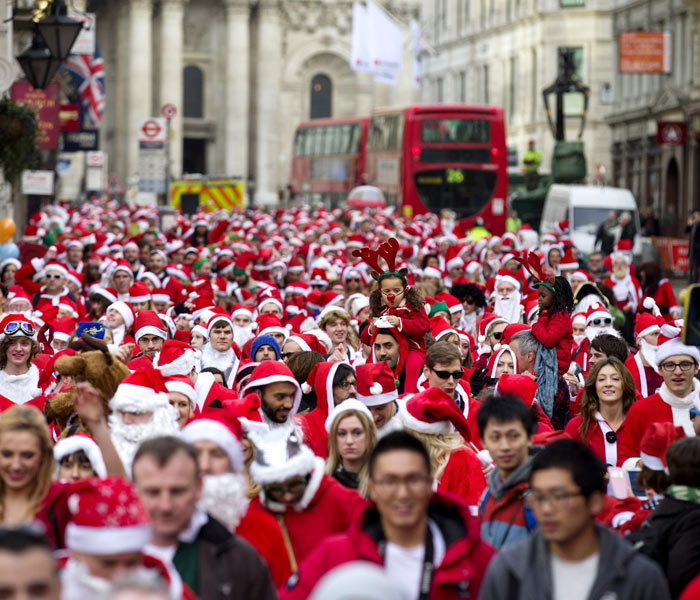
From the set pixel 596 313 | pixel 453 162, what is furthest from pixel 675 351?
pixel 453 162

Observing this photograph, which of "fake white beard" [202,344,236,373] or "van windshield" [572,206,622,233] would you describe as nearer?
"fake white beard" [202,344,236,373]

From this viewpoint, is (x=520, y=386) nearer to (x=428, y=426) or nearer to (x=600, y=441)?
(x=600, y=441)

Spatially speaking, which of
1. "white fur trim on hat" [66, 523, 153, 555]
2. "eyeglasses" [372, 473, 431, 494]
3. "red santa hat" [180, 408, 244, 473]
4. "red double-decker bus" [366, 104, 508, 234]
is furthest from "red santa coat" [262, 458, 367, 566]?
"red double-decker bus" [366, 104, 508, 234]

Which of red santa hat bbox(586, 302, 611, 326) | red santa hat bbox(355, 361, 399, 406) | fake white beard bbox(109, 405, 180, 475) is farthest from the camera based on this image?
red santa hat bbox(586, 302, 611, 326)

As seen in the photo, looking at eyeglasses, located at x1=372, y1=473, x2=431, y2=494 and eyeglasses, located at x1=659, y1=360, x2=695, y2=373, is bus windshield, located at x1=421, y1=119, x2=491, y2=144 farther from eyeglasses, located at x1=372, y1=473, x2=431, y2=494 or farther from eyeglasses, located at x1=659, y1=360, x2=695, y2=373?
eyeglasses, located at x1=372, y1=473, x2=431, y2=494

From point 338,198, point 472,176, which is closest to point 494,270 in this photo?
point 472,176

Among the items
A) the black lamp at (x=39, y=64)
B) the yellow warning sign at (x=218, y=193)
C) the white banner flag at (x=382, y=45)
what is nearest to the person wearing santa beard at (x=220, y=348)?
the black lamp at (x=39, y=64)

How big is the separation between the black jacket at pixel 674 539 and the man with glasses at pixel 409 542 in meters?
1.06

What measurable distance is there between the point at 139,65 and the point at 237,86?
4874 millimetres

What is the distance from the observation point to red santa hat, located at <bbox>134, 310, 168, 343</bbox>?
39.4 feet

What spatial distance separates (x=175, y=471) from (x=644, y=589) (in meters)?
1.45

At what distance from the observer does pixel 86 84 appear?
3991 centimetres

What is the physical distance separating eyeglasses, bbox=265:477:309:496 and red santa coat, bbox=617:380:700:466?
2935 mm

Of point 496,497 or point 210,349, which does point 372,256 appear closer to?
point 210,349
